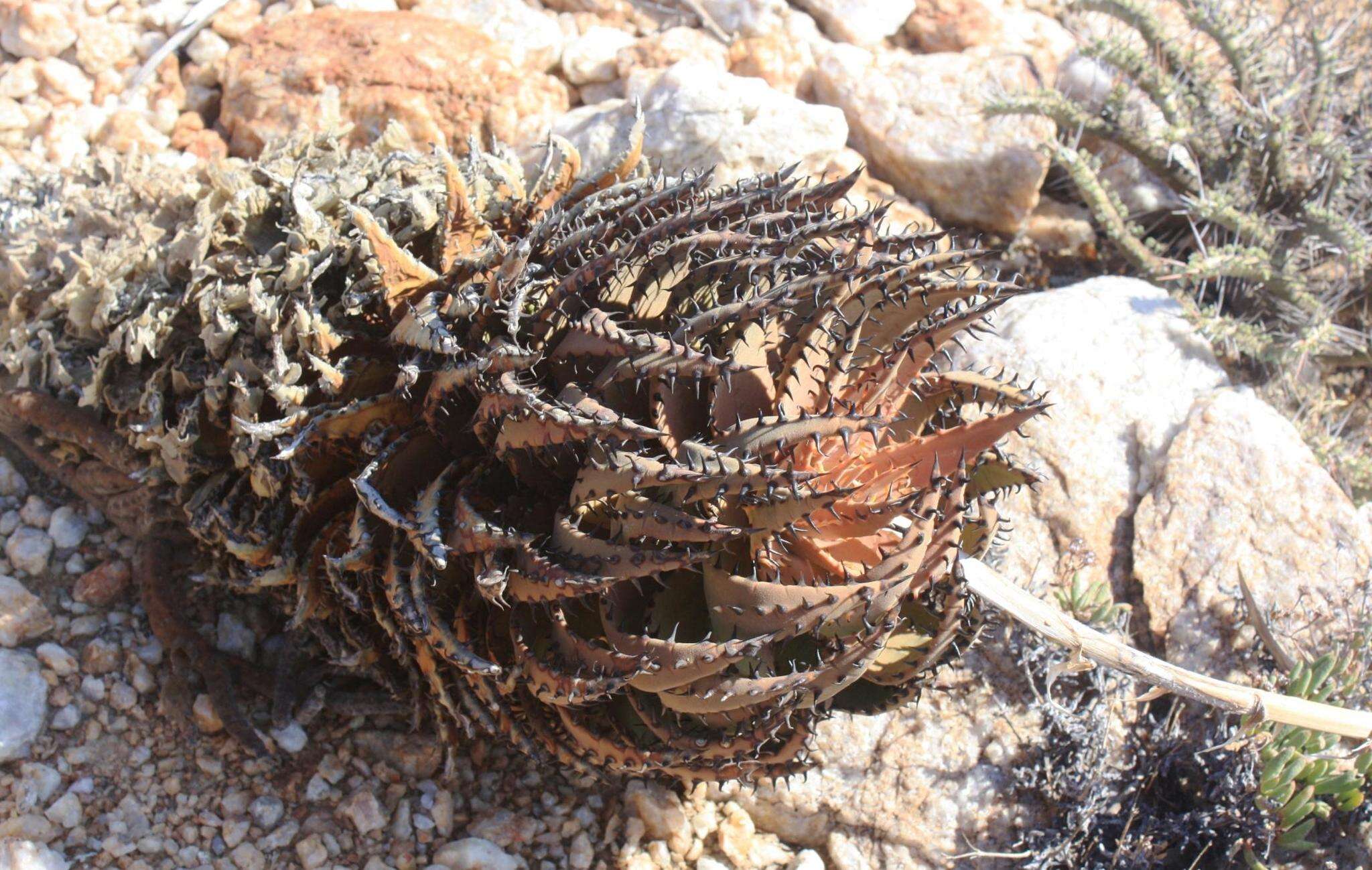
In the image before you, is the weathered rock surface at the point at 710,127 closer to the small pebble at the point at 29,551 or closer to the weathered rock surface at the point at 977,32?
the weathered rock surface at the point at 977,32

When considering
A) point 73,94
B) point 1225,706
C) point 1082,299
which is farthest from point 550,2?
point 1225,706

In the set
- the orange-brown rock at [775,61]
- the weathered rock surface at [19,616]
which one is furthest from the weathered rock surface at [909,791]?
the orange-brown rock at [775,61]

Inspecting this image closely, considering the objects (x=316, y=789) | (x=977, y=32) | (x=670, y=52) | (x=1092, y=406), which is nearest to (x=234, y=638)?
(x=316, y=789)

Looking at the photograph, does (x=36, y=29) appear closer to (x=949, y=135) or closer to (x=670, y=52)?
(x=670, y=52)

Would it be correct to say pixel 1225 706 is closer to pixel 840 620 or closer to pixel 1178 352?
pixel 840 620

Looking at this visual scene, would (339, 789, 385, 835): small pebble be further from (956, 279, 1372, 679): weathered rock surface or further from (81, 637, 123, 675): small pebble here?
(956, 279, 1372, 679): weathered rock surface

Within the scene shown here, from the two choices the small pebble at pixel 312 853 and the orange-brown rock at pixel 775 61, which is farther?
the orange-brown rock at pixel 775 61
